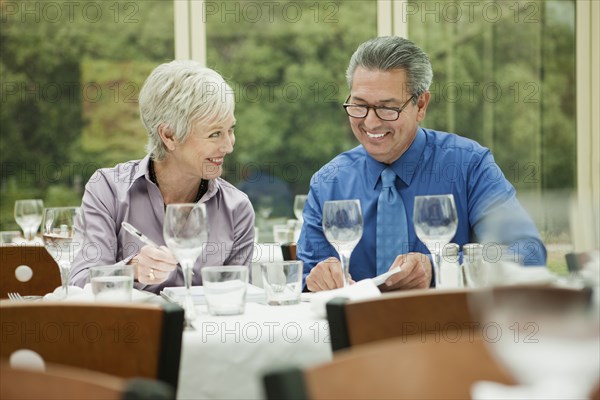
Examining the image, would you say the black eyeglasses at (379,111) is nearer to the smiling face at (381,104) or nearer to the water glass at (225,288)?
the smiling face at (381,104)

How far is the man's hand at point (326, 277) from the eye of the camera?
2.24 meters

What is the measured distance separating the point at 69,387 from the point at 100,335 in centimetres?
47

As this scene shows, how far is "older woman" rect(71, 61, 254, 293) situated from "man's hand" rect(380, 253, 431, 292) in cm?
76

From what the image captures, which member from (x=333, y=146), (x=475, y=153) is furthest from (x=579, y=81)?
(x=475, y=153)

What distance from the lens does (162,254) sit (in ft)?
6.98

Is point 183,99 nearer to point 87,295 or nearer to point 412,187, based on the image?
point 412,187

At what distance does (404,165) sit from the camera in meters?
2.86

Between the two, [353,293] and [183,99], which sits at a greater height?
[183,99]

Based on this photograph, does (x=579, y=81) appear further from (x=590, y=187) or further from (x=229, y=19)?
(x=229, y=19)

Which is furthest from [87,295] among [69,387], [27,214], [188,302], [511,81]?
[511,81]

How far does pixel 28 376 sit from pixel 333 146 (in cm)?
513

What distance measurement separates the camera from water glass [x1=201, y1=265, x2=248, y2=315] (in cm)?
183

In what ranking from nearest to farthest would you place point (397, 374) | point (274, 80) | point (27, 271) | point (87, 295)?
point (397, 374)
point (87, 295)
point (27, 271)
point (274, 80)

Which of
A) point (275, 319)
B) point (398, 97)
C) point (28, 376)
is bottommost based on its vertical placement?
point (275, 319)
